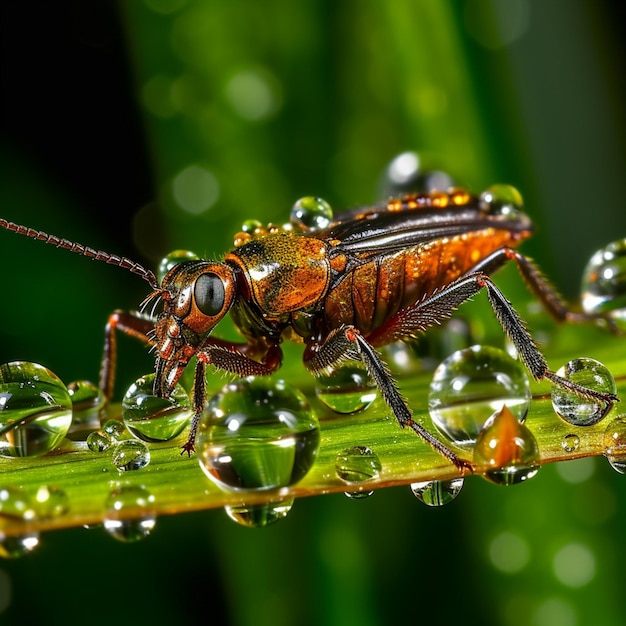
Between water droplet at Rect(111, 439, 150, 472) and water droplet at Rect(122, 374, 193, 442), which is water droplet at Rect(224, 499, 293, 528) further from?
water droplet at Rect(122, 374, 193, 442)

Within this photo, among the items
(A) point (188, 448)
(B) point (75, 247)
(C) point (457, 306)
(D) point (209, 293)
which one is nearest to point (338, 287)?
(C) point (457, 306)

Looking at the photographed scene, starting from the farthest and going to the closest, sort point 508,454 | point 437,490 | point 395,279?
point 395,279, point 437,490, point 508,454

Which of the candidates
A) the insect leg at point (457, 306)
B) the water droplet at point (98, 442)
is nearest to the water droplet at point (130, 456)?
the water droplet at point (98, 442)

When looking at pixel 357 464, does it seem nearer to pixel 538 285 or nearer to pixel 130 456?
pixel 130 456

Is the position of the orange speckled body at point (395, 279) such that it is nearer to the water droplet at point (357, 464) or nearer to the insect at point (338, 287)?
the insect at point (338, 287)

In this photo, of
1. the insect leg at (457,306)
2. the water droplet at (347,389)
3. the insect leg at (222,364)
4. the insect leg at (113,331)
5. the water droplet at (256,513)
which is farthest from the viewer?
the insect leg at (113,331)

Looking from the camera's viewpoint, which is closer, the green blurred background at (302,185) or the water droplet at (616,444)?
the water droplet at (616,444)

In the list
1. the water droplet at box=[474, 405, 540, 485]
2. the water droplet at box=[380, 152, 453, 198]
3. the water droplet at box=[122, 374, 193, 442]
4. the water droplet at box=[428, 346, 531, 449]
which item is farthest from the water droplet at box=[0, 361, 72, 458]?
the water droplet at box=[380, 152, 453, 198]
